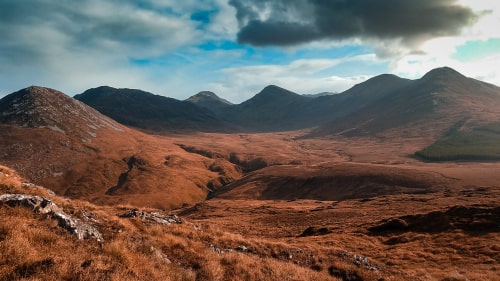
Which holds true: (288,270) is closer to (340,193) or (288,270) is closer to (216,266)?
(216,266)

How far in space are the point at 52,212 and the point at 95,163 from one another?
150m

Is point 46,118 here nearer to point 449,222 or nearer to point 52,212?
point 449,222

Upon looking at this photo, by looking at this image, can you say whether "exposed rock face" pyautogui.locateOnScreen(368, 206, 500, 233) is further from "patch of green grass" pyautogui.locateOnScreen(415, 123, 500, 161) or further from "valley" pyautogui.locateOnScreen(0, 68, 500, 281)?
"patch of green grass" pyautogui.locateOnScreen(415, 123, 500, 161)

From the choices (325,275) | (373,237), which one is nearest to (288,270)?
(325,275)

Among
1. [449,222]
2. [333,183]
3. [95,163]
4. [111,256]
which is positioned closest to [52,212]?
[111,256]

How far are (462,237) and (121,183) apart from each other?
127656 millimetres

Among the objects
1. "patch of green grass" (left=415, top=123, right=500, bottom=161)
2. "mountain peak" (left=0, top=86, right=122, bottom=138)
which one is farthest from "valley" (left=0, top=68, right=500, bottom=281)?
"mountain peak" (left=0, top=86, right=122, bottom=138)

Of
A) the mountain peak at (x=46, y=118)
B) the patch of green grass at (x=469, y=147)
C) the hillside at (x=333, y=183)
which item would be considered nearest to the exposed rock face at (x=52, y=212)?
the hillside at (x=333, y=183)

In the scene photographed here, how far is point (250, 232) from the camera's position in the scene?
49500 millimetres

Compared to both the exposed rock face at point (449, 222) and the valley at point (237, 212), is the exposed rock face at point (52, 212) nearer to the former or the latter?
the valley at point (237, 212)

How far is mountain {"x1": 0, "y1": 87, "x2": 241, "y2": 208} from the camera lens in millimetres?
127000

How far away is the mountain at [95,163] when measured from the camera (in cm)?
12700

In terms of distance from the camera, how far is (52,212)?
535 inches

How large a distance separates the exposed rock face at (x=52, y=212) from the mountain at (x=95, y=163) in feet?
340
